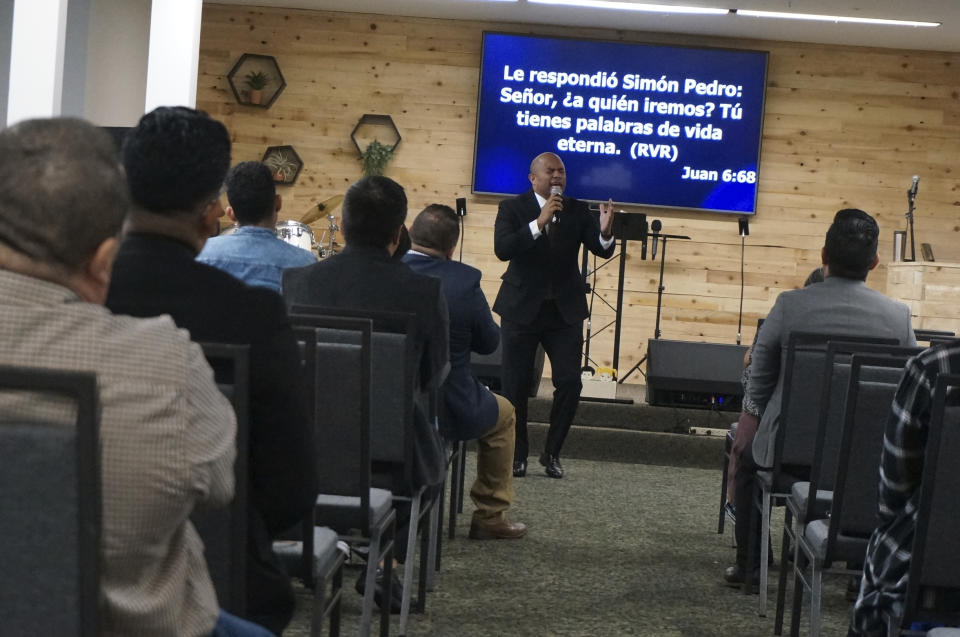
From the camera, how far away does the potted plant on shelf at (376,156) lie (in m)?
8.80

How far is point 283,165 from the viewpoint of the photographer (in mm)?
8930

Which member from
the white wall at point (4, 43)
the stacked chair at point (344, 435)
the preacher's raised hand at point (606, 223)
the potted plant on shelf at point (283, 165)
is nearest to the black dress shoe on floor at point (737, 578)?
the stacked chair at point (344, 435)

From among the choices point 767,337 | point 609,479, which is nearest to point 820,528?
point 767,337

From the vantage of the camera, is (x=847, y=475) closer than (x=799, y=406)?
Yes

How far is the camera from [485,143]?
8766 millimetres

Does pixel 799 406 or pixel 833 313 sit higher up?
pixel 833 313

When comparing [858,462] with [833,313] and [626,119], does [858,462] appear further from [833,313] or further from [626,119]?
[626,119]

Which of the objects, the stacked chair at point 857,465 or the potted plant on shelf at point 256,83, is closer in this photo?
the stacked chair at point 857,465

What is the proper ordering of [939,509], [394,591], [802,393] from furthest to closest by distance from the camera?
[394,591]
[802,393]
[939,509]

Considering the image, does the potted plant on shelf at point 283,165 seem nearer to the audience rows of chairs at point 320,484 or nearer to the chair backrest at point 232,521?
the audience rows of chairs at point 320,484

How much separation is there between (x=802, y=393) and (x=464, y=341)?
1121mm

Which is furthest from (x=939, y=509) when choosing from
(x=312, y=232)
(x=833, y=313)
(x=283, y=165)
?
(x=283, y=165)

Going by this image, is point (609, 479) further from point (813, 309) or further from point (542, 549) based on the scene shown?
point (813, 309)

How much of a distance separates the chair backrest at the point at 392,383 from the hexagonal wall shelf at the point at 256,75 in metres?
6.53
